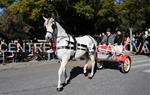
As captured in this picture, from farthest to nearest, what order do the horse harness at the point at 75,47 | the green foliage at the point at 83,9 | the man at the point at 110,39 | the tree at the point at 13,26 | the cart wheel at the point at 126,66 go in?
1. the tree at the point at 13,26
2. the green foliage at the point at 83,9
3. the man at the point at 110,39
4. the cart wheel at the point at 126,66
5. the horse harness at the point at 75,47

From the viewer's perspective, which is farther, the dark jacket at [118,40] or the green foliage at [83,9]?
the green foliage at [83,9]

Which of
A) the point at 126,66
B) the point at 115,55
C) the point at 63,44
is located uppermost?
the point at 63,44

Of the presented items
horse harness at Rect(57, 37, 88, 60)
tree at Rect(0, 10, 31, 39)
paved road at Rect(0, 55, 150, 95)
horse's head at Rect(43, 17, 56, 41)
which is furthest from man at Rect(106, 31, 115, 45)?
tree at Rect(0, 10, 31, 39)

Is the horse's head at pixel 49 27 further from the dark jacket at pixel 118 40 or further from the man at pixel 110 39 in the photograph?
the dark jacket at pixel 118 40

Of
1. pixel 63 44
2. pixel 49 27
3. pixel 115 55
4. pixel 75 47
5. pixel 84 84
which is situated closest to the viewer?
pixel 49 27

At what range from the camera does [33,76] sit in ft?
46.4

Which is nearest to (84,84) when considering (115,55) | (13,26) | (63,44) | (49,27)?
(63,44)

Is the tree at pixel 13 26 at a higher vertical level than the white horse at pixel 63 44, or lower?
higher

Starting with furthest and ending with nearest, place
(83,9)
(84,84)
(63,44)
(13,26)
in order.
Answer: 1. (13,26)
2. (83,9)
3. (84,84)
4. (63,44)

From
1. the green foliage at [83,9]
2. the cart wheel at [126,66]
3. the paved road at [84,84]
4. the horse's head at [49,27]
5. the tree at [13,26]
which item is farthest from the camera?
the tree at [13,26]

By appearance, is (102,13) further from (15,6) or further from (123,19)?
(123,19)

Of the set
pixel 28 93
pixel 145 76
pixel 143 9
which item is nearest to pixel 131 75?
pixel 145 76

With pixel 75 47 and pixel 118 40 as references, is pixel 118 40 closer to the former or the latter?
pixel 118 40

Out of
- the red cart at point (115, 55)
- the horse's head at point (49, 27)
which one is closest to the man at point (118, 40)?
the red cart at point (115, 55)
